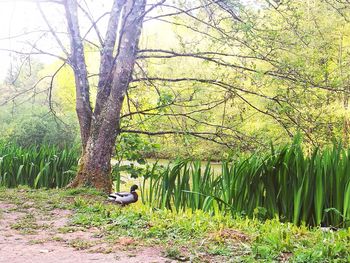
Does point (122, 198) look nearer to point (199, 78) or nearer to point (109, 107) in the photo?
point (109, 107)

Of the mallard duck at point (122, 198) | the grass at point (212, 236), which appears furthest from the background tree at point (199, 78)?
the grass at point (212, 236)

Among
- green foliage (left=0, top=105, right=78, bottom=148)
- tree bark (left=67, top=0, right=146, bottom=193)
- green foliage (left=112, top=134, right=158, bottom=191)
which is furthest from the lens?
green foliage (left=0, top=105, right=78, bottom=148)

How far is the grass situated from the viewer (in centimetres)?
267

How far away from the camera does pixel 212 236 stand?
3.09 meters

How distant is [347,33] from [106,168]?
34.2 ft

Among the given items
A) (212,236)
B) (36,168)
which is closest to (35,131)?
(36,168)

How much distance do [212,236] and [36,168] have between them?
473 cm

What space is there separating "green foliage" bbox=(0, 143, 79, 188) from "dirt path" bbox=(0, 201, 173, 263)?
2702 millimetres

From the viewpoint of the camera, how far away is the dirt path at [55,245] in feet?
9.27

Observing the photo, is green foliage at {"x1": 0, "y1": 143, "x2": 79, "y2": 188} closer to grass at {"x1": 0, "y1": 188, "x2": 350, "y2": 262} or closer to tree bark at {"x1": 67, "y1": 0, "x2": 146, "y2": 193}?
tree bark at {"x1": 67, "y1": 0, "x2": 146, "y2": 193}

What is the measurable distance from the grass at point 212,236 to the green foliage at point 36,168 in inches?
110

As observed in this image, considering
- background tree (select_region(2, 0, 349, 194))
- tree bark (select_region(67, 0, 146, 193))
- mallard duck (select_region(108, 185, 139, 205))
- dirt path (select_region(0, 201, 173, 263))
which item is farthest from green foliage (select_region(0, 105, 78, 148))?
dirt path (select_region(0, 201, 173, 263))

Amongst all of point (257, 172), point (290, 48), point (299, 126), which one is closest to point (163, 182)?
point (257, 172)

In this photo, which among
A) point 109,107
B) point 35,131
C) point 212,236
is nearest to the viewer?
point 212,236
